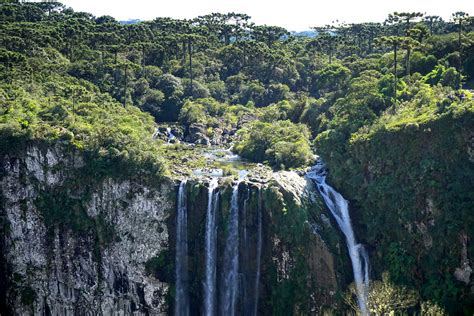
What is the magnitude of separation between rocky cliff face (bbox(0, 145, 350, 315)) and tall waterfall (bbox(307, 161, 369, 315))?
3.63 feet

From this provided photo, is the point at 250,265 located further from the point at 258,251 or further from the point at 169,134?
the point at 169,134

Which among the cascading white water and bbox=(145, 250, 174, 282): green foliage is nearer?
bbox=(145, 250, 174, 282): green foliage

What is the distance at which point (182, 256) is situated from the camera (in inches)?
1823

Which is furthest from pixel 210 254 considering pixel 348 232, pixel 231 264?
pixel 348 232

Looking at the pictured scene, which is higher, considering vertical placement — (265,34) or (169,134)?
(265,34)

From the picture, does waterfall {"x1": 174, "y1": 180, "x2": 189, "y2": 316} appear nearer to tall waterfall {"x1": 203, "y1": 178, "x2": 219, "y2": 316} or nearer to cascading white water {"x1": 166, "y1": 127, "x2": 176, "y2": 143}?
tall waterfall {"x1": 203, "y1": 178, "x2": 219, "y2": 316}

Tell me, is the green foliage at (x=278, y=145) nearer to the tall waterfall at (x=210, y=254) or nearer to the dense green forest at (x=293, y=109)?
the dense green forest at (x=293, y=109)

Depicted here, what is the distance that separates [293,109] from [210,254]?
30440mm

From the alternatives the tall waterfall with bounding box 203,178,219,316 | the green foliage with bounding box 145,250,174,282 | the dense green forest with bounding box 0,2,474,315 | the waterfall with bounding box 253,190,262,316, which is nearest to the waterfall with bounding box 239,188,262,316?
the waterfall with bounding box 253,190,262,316

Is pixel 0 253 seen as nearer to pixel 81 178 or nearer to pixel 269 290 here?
pixel 81 178

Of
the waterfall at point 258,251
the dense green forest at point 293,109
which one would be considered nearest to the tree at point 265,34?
the dense green forest at point 293,109

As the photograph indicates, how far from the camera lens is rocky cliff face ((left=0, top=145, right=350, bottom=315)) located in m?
44.1

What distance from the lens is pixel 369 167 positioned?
4738 centimetres

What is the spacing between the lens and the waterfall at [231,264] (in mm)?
44781
